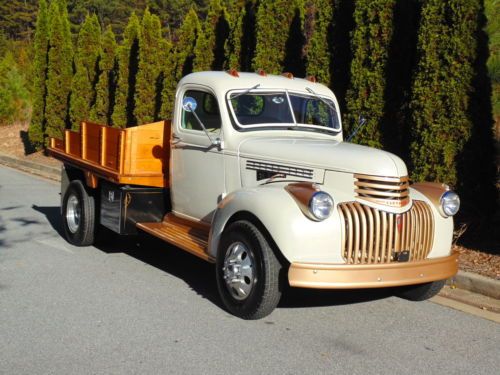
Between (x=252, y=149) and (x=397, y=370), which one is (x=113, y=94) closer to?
(x=252, y=149)

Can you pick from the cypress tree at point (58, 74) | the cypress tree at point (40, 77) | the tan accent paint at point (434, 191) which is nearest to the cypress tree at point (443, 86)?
the tan accent paint at point (434, 191)

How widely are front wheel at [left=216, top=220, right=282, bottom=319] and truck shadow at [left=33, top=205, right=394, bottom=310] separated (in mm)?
334

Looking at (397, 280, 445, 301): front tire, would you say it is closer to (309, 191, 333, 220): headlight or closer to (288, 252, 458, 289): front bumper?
(288, 252, 458, 289): front bumper

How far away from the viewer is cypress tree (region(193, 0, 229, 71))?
44.1ft

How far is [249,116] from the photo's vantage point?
6.19 m

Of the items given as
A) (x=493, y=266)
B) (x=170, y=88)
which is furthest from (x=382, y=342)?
(x=170, y=88)

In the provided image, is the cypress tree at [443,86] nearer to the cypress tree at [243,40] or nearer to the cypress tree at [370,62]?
Result: the cypress tree at [370,62]

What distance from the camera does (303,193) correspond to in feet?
15.7

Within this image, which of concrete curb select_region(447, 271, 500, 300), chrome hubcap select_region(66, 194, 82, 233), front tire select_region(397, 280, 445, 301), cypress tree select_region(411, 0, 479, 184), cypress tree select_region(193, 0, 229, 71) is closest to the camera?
front tire select_region(397, 280, 445, 301)

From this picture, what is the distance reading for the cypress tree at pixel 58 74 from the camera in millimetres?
19625

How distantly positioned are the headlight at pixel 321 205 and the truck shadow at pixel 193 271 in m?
1.18

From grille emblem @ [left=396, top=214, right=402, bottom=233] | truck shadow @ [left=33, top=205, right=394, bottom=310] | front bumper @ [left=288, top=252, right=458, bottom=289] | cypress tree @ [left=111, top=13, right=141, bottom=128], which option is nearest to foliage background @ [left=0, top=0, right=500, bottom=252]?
cypress tree @ [left=111, top=13, right=141, bottom=128]

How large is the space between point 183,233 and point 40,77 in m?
15.8

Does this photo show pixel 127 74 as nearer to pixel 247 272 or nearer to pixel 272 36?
pixel 272 36
